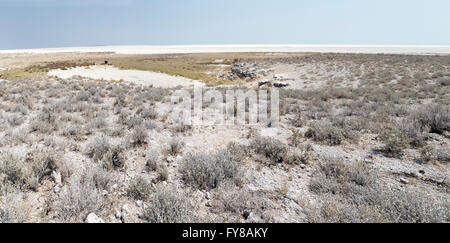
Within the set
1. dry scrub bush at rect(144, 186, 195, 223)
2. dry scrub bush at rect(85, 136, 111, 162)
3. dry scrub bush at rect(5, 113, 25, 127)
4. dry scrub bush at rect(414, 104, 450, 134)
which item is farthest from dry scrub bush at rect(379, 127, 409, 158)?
dry scrub bush at rect(5, 113, 25, 127)

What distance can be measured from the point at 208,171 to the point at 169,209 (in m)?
1.12

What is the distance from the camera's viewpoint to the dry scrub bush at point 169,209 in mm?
2566

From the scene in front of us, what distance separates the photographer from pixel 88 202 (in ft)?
8.98

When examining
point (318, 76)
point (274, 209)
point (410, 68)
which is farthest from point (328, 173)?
point (410, 68)

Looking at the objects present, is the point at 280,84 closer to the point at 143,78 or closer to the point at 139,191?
the point at 143,78

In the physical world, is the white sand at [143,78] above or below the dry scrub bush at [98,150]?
above

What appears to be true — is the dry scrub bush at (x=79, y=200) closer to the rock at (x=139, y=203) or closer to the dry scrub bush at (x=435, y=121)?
the rock at (x=139, y=203)

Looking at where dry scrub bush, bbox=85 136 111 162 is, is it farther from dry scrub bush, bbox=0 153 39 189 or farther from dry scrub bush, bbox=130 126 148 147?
dry scrub bush, bbox=0 153 39 189

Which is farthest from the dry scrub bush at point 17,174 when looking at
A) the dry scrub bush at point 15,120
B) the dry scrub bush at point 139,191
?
the dry scrub bush at point 15,120

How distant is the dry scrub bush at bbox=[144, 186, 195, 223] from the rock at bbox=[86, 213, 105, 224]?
56cm

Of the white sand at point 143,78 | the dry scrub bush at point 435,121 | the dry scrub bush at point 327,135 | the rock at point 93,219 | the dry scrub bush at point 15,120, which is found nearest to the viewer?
the rock at point 93,219

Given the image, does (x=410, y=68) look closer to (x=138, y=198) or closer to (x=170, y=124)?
(x=170, y=124)

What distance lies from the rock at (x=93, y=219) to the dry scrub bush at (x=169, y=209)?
56 centimetres
